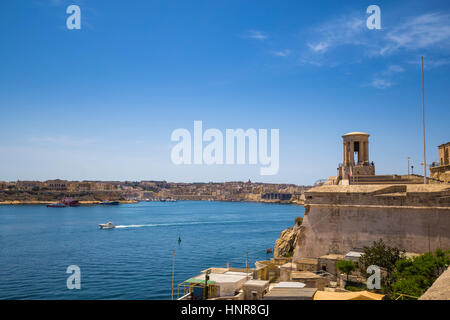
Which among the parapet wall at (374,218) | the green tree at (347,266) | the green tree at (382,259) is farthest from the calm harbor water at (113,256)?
the green tree at (382,259)

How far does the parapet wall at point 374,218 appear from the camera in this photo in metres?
16.4

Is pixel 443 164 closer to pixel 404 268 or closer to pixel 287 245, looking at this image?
pixel 287 245

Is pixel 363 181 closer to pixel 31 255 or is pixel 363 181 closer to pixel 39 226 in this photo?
pixel 31 255

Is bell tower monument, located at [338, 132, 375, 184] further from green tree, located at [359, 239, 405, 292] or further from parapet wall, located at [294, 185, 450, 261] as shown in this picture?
green tree, located at [359, 239, 405, 292]

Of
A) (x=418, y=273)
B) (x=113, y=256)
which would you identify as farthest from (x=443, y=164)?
(x=113, y=256)

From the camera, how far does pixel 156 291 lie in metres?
24.0

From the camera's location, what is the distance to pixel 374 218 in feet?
58.9

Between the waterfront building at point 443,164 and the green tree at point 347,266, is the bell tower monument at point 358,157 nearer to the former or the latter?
the waterfront building at point 443,164

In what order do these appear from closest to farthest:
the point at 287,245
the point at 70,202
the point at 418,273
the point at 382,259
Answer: the point at 418,273 → the point at 382,259 → the point at 287,245 → the point at 70,202

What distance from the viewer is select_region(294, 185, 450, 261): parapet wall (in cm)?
1639

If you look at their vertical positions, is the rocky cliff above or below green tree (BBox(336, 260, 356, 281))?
below

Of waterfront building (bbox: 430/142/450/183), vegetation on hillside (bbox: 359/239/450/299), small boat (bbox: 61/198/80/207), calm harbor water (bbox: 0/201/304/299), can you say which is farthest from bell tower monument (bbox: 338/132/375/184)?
small boat (bbox: 61/198/80/207)

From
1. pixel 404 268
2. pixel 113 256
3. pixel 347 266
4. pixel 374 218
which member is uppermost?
pixel 374 218
